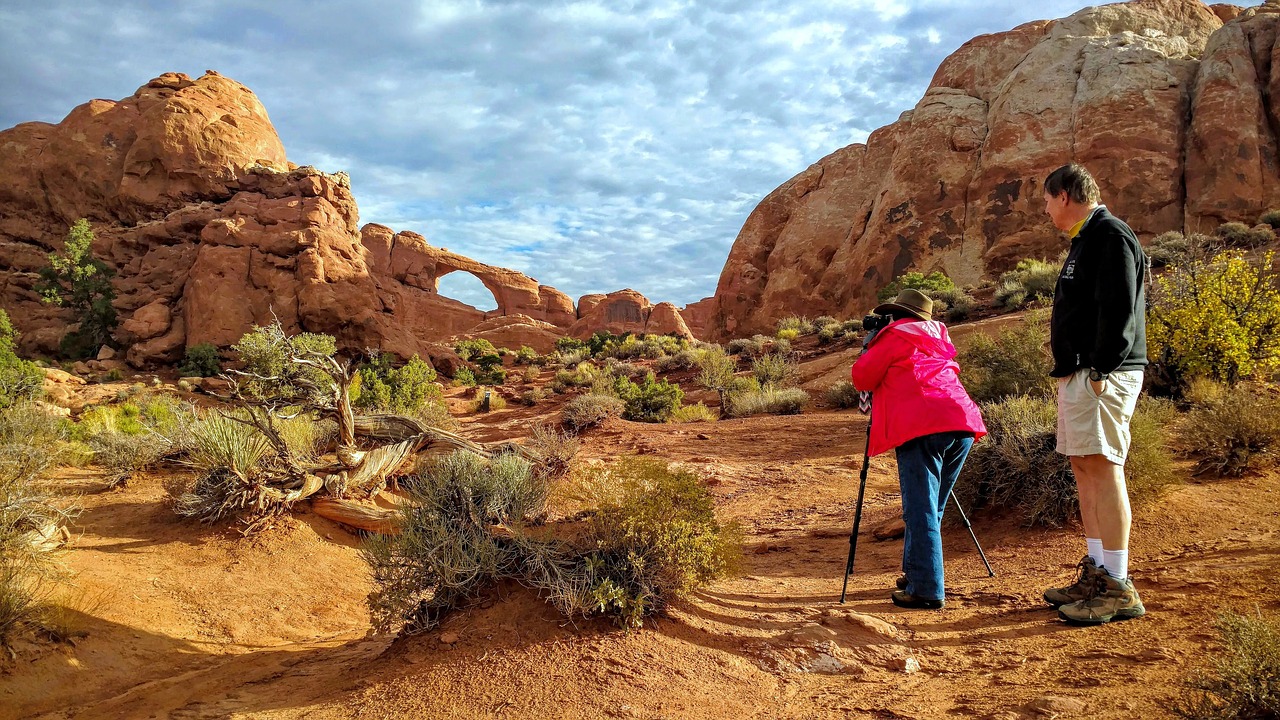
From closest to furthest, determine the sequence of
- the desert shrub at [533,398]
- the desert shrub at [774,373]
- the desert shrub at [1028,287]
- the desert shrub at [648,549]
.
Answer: the desert shrub at [648,549] → the desert shrub at [774,373] → the desert shrub at [1028,287] → the desert shrub at [533,398]

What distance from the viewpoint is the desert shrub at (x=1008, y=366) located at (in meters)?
9.52

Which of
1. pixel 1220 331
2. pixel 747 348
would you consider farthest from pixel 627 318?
pixel 1220 331

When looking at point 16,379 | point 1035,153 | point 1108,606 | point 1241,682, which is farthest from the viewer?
point 1035,153

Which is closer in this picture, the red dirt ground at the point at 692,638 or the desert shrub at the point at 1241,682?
the desert shrub at the point at 1241,682

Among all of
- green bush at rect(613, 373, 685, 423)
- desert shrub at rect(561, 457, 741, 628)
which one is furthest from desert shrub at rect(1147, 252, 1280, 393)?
green bush at rect(613, 373, 685, 423)

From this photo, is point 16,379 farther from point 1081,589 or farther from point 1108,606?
point 1108,606

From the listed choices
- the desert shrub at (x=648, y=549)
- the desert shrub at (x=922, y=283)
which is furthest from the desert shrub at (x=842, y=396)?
the desert shrub at (x=648, y=549)

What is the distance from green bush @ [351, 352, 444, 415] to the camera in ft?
41.7

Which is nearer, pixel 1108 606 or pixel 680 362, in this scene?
pixel 1108 606

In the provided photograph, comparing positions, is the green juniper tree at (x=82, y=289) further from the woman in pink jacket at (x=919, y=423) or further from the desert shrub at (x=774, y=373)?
the woman in pink jacket at (x=919, y=423)

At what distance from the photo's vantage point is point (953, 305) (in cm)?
1789

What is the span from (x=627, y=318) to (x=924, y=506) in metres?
56.0

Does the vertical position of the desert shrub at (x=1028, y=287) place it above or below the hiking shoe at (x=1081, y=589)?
above

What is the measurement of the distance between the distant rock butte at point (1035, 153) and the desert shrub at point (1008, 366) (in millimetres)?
15153
